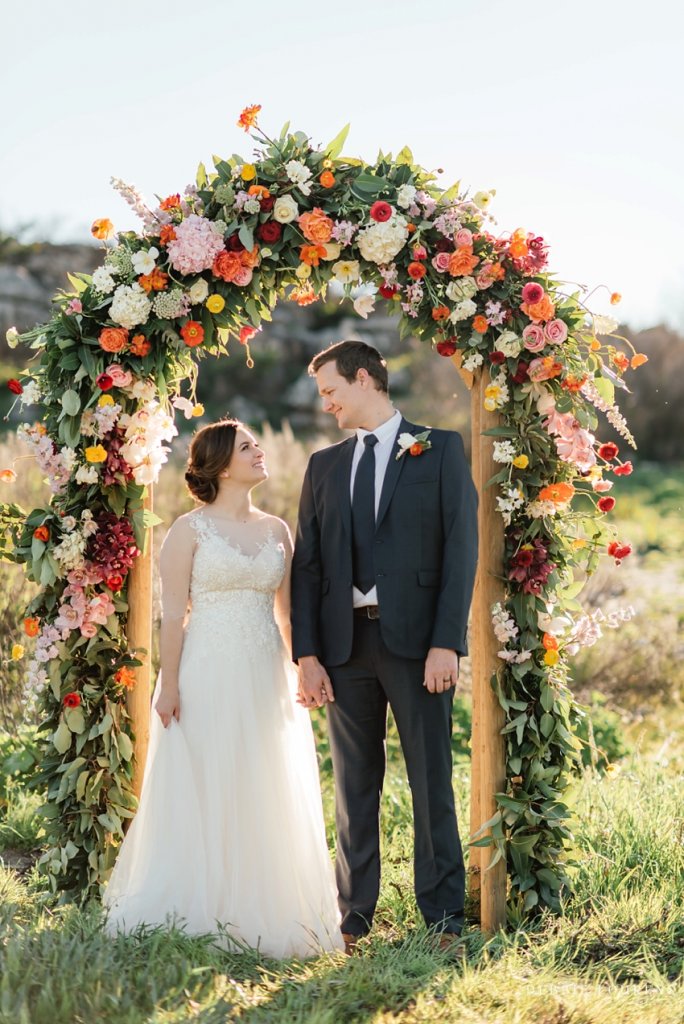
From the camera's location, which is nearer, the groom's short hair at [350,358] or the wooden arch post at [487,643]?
the groom's short hair at [350,358]

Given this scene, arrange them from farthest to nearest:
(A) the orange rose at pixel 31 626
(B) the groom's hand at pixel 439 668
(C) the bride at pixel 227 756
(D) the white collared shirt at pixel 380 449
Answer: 1. (A) the orange rose at pixel 31 626
2. (D) the white collared shirt at pixel 380 449
3. (C) the bride at pixel 227 756
4. (B) the groom's hand at pixel 439 668

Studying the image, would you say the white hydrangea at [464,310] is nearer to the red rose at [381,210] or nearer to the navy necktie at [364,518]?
the red rose at [381,210]

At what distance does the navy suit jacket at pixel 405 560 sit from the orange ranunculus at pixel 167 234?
101cm

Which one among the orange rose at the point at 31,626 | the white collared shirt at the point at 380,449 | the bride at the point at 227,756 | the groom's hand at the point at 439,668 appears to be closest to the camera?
the groom's hand at the point at 439,668

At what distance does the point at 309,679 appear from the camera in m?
3.75

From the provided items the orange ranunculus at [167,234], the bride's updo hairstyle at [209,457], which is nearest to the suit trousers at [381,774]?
the bride's updo hairstyle at [209,457]

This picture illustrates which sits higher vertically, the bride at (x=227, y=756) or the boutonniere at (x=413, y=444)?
the boutonniere at (x=413, y=444)

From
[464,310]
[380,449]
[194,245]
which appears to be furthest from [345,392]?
[194,245]

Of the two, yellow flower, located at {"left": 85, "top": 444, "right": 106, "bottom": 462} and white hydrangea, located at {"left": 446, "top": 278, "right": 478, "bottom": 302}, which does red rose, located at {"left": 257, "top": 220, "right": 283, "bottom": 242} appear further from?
yellow flower, located at {"left": 85, "top": 444, "right": 106, "bottom": 462}

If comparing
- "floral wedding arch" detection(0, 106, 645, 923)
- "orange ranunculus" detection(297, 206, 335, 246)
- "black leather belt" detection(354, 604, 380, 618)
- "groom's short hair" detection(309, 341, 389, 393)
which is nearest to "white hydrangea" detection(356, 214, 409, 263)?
"floral wedding arch" detection(0, 106, 645, 923)

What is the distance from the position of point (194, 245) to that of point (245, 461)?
0.78 meters

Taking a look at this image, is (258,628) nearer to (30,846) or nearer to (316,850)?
(316,850)

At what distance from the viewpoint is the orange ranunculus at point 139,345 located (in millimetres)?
3820

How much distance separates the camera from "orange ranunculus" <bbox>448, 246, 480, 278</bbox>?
150 inches
